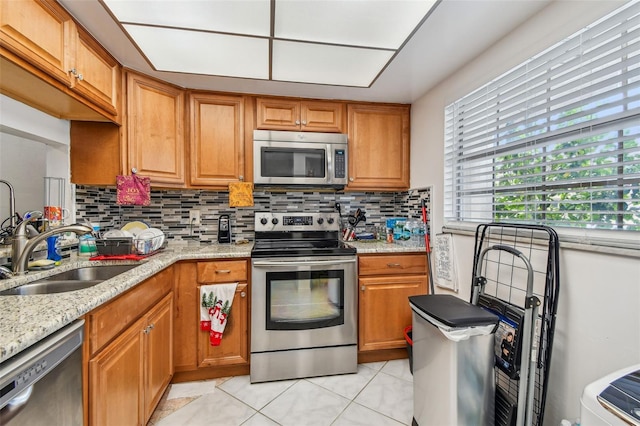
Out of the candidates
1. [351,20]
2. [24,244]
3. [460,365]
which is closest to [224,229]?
[24,244]

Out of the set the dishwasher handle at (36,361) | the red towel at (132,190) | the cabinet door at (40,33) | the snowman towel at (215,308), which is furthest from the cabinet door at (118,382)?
the cabinet door at (40,33)

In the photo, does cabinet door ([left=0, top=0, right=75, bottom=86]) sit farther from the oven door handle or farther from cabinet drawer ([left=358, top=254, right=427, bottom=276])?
cabinet drawer ([left=358, top=254, right=427, bottom=276])

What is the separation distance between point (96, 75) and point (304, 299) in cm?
189

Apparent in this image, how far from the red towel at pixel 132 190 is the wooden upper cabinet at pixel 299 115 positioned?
3.18 feet

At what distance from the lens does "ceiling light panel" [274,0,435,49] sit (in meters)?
1.21

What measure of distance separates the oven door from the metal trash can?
0.73 m

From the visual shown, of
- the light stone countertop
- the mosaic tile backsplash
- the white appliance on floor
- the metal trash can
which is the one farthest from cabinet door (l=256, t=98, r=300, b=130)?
the white appliance on floor

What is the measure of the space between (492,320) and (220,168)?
2.05 metres

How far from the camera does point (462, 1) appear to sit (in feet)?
4.06

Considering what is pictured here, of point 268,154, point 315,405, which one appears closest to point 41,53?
point 268,154

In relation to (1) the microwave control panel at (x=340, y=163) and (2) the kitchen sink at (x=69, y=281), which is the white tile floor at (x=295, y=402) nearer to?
(2) the kitchen sink at (x=69, y=281)

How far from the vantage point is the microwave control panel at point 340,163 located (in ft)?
7.45

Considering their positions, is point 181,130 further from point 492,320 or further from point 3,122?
point 492,320

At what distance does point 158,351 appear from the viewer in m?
1.52
